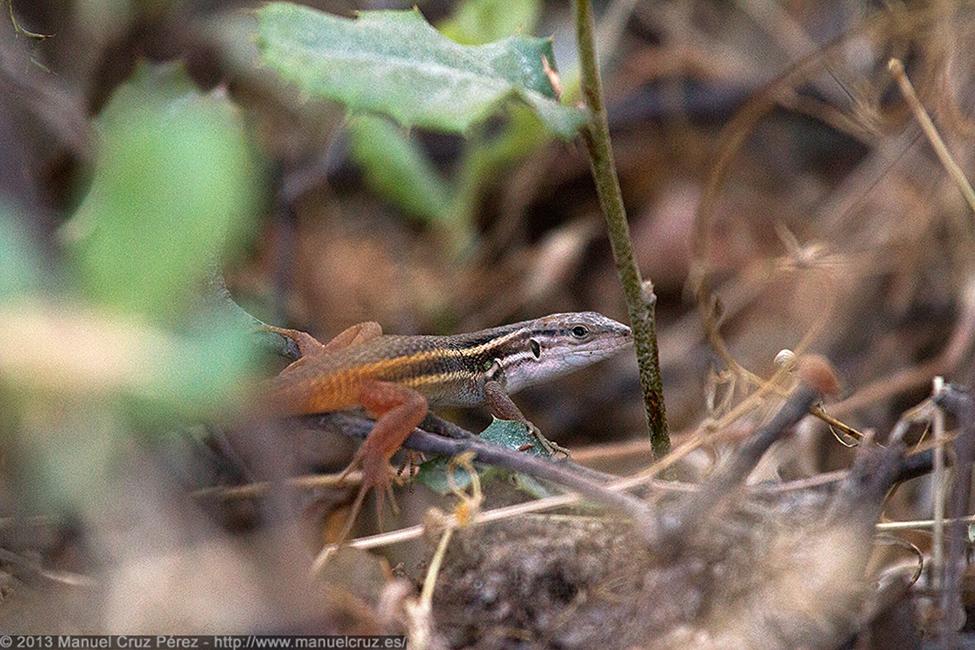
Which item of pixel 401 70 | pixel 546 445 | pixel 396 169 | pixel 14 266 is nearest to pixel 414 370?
pixel 546 445

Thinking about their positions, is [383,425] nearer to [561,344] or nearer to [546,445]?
[546,445]

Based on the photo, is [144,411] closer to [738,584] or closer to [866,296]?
[738,584]

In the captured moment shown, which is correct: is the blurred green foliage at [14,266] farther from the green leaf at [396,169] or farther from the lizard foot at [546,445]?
the green leaf at [396,169]

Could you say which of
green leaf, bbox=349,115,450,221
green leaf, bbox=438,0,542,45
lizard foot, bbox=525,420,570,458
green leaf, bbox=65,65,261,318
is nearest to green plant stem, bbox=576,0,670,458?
lizard foot, bbox=525,420,570,458

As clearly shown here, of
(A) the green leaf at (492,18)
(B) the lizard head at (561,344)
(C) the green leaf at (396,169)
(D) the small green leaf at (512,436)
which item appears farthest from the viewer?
(C) the green leaf at (396,169)

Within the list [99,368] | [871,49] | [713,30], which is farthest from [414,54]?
[713,30]

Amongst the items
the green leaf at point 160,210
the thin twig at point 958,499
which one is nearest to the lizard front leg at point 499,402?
the thin twig at point 958,499
